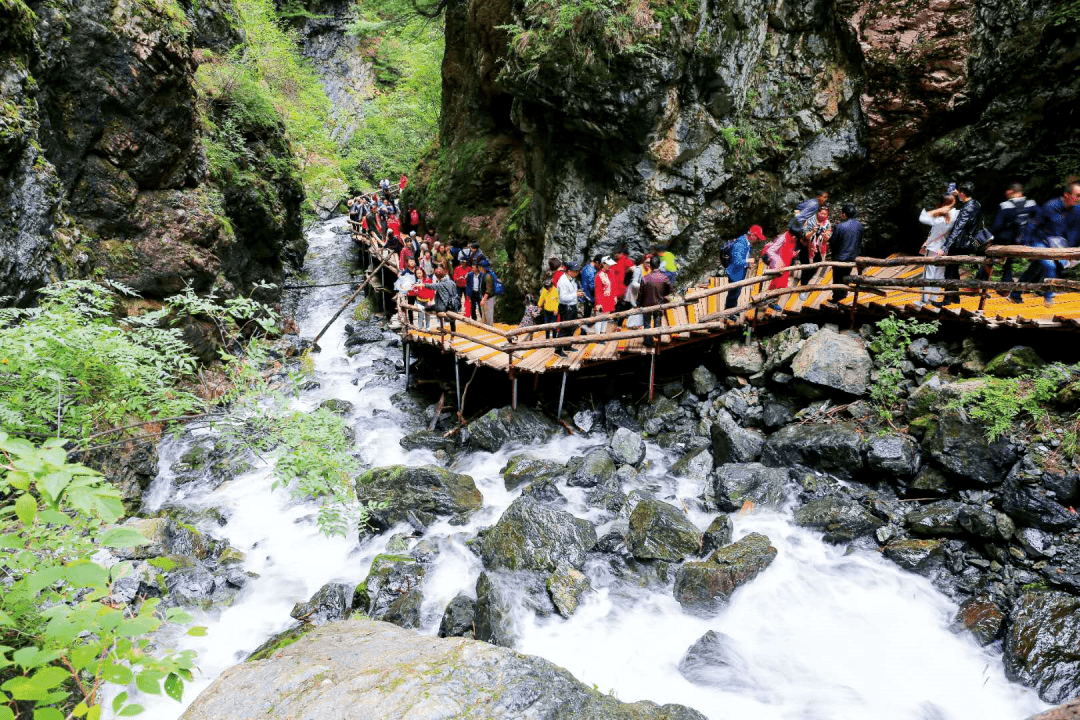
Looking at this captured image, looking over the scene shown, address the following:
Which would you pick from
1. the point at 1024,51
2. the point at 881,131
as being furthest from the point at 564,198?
the point at 1024,51

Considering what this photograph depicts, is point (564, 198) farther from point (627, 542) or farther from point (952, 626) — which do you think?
point (952, 626)

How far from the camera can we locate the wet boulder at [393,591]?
22.6 ft

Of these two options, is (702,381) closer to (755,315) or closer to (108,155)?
(755,315)

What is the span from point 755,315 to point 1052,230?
456 centimetres

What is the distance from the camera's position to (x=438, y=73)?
24.9 metres

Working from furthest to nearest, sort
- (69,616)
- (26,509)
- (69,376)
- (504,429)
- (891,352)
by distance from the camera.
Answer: (504,429) < (891,352) < (69,376) < (69,616) < (26,509)

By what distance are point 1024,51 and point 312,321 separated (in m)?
20.6

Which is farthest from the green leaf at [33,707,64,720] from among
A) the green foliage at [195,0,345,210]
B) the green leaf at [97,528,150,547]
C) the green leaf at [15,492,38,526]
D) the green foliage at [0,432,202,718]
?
the green foliage at [195,0,345,210]

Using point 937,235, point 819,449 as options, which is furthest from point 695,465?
point 937,235

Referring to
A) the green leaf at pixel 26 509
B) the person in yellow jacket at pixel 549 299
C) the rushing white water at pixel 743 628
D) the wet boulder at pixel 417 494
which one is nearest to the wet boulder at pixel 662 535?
the rushing white water at pixel 743 628

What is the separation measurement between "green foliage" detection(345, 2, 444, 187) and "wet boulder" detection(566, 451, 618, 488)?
16.6 m

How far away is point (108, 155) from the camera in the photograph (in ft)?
38.7

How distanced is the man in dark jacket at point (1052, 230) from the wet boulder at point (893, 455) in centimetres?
334

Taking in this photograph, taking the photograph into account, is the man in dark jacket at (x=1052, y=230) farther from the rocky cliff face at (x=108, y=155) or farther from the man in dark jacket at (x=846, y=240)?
the rocky cliff face at (x=108, y=155)
